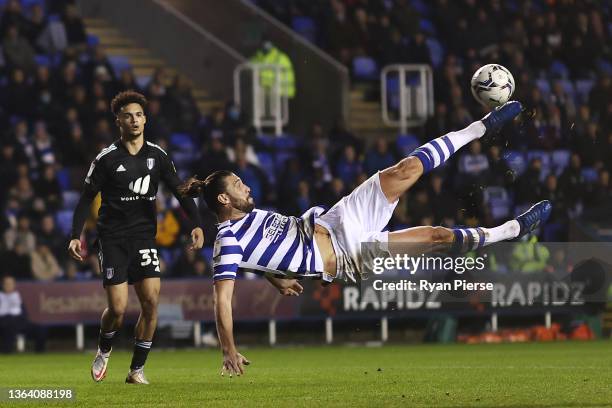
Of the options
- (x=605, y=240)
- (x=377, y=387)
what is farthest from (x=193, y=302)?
(x=377, y=387)

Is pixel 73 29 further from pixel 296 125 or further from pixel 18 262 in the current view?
pixel 18 262

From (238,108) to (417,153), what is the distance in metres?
11.8

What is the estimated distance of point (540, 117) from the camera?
22.1 m

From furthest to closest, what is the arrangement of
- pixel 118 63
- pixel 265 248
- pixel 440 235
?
pixel 118 63 → pixel 440 235 → pixel 265 248

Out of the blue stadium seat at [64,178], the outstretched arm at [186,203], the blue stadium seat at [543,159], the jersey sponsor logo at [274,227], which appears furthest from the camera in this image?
the blue stadium seat at [543,159]

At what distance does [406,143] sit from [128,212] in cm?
1139

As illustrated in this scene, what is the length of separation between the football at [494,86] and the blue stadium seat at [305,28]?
12.7m

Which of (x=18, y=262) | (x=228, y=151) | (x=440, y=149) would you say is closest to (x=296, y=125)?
(x=228, y=151)

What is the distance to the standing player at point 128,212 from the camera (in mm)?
11102

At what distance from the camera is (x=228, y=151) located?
20953 millimetres

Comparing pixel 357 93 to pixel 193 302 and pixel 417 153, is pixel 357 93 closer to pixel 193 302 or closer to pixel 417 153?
pixel 193 302

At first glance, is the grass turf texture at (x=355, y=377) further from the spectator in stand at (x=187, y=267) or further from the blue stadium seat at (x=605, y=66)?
the blue stadium seat at (x=605, y=66)

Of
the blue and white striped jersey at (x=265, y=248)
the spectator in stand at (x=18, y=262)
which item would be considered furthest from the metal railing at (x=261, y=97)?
the blue and white striped jersey at (x=265, y=248)

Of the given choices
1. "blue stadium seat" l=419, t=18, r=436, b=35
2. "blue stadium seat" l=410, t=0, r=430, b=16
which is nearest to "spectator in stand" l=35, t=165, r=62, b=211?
"blue stadium seat" l=419, t=18, r=436, b=35
